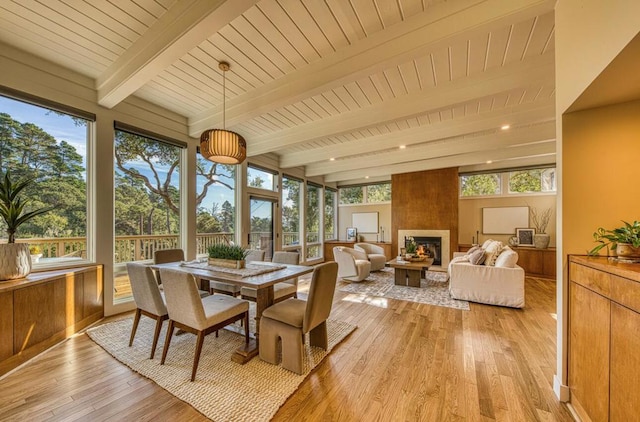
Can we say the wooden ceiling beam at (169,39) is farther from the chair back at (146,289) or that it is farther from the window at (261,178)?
the window at (261,178)

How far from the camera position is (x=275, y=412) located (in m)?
1.66

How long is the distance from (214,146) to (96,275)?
2.38 meters

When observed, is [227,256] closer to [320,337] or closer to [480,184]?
[320,337]

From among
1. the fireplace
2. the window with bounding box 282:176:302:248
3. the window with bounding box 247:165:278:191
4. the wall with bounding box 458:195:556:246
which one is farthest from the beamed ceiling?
the wall with bounding box 458:195:556:246

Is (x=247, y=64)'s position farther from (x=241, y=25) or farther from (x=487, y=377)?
(x=487, y=377)

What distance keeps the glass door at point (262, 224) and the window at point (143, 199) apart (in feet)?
5.35

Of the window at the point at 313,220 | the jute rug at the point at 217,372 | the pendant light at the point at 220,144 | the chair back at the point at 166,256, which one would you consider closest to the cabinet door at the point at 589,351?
the jute rug at the point at 217,372

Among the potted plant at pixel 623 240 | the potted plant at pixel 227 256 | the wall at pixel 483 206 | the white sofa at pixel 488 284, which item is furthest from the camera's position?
the wall at pixel 483 206

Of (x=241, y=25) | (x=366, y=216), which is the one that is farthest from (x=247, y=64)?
(x=366, y=216)

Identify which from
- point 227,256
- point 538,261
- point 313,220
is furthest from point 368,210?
point 227,256

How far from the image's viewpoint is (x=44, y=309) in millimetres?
2467

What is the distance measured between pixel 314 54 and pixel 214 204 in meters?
3.35

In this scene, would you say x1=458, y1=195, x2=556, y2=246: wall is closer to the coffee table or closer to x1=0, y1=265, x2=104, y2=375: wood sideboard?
the coffee table

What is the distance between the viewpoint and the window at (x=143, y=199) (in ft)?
11.5
